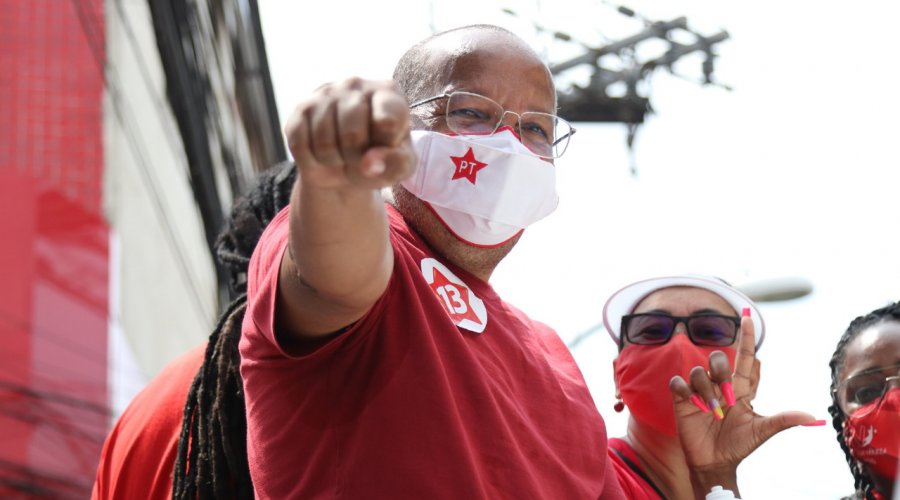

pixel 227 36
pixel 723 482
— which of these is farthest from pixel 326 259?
pixel 227 36

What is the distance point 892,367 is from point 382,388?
2054mm

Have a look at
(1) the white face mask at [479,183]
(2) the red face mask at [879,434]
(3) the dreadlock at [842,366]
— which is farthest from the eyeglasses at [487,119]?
(3) the dreadlock at [842,366]

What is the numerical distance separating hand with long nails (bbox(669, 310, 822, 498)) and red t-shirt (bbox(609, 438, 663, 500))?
213mm

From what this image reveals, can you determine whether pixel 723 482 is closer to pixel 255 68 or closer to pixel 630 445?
pixel 630 445

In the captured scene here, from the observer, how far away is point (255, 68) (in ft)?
31.0

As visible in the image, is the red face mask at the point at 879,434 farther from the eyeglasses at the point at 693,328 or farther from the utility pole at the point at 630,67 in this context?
the utility pole at the point at 630,67

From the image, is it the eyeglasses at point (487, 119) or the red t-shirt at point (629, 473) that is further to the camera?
the red t-shirt at point (629, 473)

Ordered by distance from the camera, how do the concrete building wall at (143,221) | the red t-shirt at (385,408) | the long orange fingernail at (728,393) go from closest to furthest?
the red t-shirt at (385,408) < the long orange fingernail at (728,393) < the concrete building wall at (143,221)

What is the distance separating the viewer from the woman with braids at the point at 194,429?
2.64m

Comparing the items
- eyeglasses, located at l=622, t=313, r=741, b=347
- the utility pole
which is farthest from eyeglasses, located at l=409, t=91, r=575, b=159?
the utility pole

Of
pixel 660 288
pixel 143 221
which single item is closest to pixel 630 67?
pixel 143 221

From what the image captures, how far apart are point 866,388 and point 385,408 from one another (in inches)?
79.2

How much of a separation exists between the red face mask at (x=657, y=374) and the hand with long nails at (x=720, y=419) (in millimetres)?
323

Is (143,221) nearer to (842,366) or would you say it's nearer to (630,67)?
(630,67)
